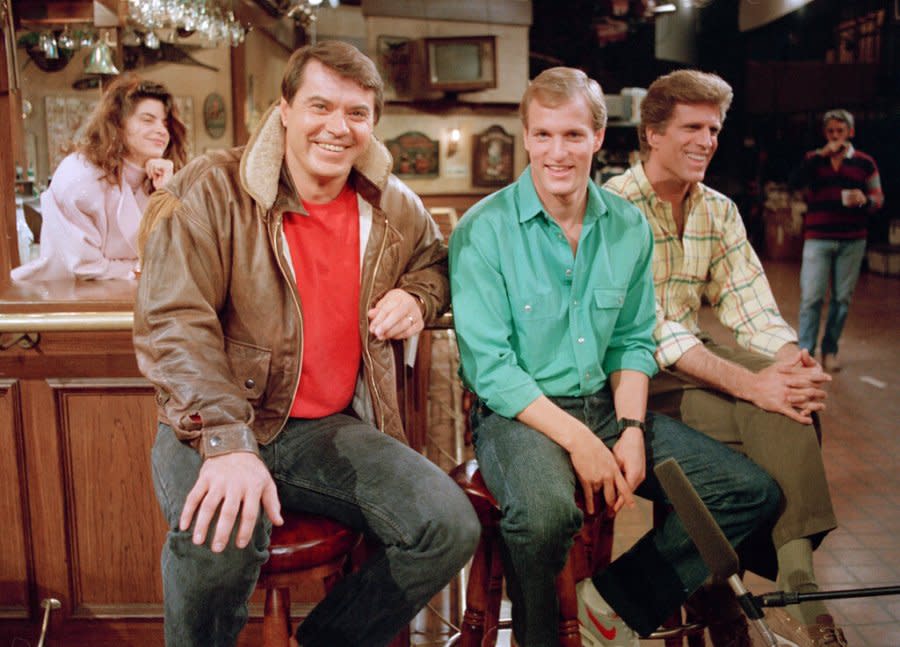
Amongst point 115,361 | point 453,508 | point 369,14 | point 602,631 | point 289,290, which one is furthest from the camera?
point 369,14

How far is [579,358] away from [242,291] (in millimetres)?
817

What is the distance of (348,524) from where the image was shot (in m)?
1.84

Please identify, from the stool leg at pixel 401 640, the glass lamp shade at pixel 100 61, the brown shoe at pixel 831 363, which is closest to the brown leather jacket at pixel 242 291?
the stool leg at pixel 401 640

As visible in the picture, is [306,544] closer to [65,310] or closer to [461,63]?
[65,310]

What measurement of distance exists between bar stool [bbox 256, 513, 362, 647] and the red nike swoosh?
0.66m

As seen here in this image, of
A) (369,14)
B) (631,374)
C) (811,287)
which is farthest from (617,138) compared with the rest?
(631,374)

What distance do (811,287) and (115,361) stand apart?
5466 mm

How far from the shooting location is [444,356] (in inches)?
278

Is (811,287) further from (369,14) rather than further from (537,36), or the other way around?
(537,36)

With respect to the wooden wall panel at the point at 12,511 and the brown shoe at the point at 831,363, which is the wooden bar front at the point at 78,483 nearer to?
the wooden wall panel at the point at 12,511

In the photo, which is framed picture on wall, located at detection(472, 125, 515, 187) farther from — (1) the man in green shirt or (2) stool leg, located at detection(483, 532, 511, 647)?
(2) stool leg, located at detection(483, 532, 511, 647)

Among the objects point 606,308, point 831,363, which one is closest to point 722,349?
point 606,308

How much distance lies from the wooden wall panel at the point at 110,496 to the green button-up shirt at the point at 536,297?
3.06 ft

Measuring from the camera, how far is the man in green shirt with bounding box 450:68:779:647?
2.00m
